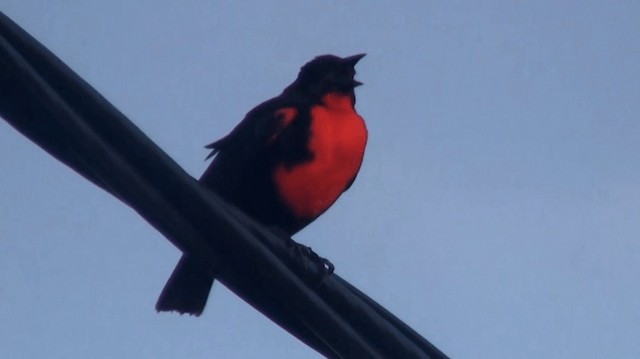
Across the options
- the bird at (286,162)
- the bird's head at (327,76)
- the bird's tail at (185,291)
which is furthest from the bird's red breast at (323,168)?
the bird's tail at (185,291)

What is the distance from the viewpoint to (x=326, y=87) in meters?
4.55

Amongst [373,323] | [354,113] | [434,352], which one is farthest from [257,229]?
[354,113]

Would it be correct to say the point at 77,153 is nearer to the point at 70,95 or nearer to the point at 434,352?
the point at 70,95

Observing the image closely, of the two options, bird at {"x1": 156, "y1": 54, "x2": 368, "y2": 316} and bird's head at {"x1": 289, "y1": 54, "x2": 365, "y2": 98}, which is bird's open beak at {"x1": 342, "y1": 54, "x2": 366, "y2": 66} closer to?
bird's head at {"x1": 289, "y1": 54, "x2": 365, "y2": 98}

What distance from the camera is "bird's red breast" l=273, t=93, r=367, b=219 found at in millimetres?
4039

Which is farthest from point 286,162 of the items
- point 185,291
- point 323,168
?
point 185,291

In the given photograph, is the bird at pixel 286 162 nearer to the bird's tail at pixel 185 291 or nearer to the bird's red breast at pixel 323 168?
the bird's red breast at pixel 323 168

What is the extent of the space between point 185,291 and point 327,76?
136cm

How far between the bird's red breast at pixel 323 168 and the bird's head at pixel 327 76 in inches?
9.6

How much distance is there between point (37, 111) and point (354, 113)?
257 centimetres

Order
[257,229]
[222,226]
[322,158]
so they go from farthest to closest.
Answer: [322,158]
[257,229]
[222,226]

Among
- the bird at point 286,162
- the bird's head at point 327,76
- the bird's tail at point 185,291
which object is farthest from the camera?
the bird's head at point 327,76

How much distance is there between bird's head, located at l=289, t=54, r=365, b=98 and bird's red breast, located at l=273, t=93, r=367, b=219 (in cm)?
24

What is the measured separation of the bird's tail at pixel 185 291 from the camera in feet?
11.9
